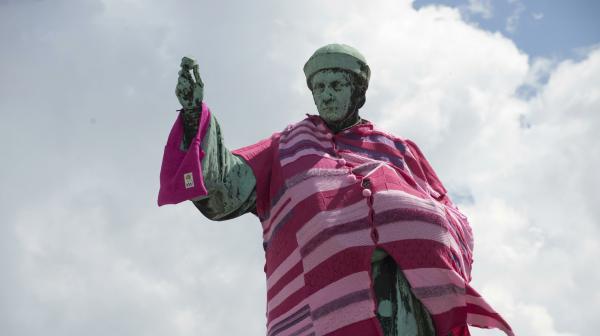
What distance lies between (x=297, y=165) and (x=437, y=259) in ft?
3.54

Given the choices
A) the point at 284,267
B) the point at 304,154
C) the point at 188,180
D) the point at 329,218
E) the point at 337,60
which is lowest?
the point at 284,267

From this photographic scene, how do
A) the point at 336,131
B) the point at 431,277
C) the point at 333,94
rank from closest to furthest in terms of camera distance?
the point at 431,277, the point at 333,94, the point at 336,131

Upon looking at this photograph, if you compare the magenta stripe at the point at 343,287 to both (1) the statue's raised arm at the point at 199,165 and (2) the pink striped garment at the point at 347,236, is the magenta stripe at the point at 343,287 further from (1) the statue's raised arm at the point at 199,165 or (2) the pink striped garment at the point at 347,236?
(1) the statue's raised arm at the point at 199,165

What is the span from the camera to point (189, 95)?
16.8ft

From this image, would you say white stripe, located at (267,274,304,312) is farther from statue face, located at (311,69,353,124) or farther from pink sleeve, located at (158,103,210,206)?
statue face, located at (311,69,353,124)

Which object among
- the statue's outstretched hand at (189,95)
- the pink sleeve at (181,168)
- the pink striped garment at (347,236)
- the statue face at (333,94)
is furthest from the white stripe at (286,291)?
the statue face at (333,94)

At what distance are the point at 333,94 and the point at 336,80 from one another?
0.10 metres

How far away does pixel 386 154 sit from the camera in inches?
225

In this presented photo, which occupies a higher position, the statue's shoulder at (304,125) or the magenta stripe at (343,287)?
the statue's shoulder at (304,125)

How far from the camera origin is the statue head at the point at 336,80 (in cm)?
570

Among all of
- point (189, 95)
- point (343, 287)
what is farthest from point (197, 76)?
point (343, 287)

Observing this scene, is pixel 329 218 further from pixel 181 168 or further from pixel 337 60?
pixel 337 60

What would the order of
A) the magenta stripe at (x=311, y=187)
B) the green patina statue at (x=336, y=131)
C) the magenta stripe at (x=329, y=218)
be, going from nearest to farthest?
the green patina statue at (x=336, y=131), the magenta stripe at (x=329, y=218), the magenta stripe at (x=311, y=187)

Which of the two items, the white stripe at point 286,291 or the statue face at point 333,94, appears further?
the statue face at point 333,94
